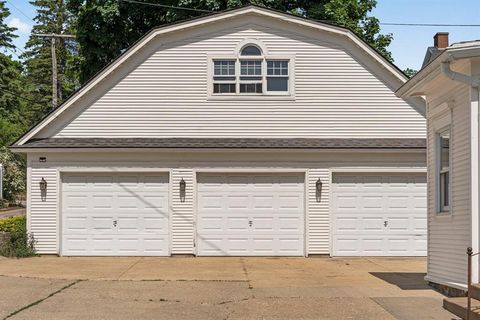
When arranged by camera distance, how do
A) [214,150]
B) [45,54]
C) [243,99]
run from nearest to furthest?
1. [214,150]
2. [243,99]
3. [45,54]

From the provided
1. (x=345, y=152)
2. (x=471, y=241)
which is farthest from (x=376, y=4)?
(x=471, y=241)

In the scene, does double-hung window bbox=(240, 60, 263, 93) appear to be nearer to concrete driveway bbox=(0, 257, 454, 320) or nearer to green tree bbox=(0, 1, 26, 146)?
concrete driveway bbox=(0, 257, 454, 320)

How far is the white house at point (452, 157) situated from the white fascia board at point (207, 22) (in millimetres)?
5214

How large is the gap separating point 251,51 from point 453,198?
29.1 ft

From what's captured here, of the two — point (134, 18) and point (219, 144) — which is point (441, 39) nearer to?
point (219, 144)

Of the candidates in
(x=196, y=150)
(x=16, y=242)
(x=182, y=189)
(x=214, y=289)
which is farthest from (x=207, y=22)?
(x=214, y=289)

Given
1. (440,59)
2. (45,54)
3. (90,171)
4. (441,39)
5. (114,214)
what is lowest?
(114,214)

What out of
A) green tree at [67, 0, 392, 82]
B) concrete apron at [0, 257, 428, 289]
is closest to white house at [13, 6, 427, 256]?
concrete apron at [0, 257, 428, 289]

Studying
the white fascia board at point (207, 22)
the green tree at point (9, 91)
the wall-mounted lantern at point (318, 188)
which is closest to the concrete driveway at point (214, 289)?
the wall-mounted lantern at point (318, 188)

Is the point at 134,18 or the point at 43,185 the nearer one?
the point at 43,185

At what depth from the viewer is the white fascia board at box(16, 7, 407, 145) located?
60.2 feet

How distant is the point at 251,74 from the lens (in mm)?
18906

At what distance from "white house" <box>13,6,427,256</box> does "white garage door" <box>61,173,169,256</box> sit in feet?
0.09

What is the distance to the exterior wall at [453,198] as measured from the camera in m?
11.0
